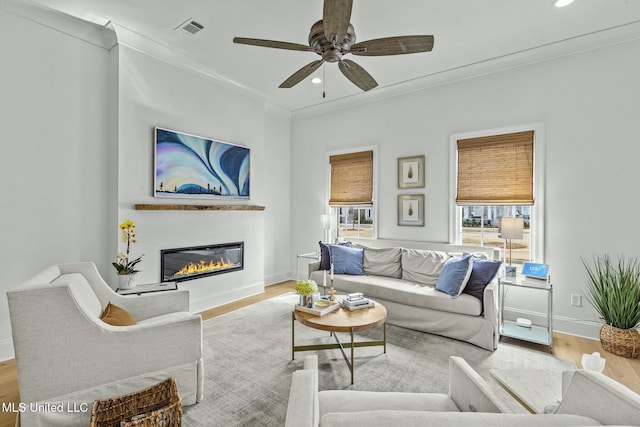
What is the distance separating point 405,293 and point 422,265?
0.54 m

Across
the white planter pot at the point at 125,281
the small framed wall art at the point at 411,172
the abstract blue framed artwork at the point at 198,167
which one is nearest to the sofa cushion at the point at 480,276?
the small framed wall art at the point at 411,172

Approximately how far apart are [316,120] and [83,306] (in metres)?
4.48

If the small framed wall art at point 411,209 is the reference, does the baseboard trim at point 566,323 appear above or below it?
below

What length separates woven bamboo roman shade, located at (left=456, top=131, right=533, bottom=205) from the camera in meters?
3.54

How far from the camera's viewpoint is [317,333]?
3211mm

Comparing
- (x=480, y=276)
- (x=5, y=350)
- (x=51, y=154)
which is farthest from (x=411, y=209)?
(x=5, y=350)

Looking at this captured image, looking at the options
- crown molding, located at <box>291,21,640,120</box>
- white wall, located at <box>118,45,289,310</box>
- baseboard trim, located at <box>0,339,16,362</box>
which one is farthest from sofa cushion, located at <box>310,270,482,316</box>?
baseboard trim, located at <box>0,339,16,362</box>

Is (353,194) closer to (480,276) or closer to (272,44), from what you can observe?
(480,276)

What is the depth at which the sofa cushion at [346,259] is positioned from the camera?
406cm

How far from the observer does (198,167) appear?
392 centimetres

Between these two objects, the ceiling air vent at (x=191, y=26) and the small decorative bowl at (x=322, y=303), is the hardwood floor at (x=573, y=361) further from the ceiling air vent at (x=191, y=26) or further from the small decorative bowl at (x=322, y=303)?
the ceiling air vent at (x=191, y=26)

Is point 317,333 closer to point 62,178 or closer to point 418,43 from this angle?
point 418,43

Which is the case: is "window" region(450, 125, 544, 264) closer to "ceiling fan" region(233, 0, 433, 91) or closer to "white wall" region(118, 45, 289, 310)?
Result: "ceiling fan" region(233, 0, 433, 91)

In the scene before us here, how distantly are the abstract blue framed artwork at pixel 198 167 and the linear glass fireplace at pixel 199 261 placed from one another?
2.30ft
